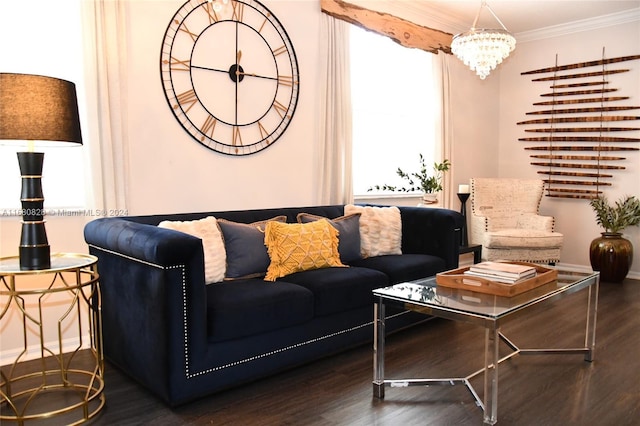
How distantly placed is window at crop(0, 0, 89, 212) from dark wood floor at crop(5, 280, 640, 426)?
3.59ft

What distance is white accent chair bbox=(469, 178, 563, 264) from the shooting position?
16.4ft

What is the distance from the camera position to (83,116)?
2941 mm

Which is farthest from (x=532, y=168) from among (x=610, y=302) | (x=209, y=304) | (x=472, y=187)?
(x=209, y=304)

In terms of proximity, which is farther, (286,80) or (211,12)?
(286,80)

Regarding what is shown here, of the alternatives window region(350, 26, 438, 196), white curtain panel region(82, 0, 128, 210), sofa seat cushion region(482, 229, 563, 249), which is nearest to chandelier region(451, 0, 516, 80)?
window region(350, 26, 438, 196)

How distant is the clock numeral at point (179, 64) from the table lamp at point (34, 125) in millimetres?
1118

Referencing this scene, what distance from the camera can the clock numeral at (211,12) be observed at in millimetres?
3436

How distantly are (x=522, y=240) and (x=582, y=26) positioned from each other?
253 cm

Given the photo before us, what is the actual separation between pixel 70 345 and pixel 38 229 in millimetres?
1120

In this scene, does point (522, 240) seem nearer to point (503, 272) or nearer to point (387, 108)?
point (387, 108)

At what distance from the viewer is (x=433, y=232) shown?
12.6ft

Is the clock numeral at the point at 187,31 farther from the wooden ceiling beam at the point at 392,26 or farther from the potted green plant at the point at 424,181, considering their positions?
the potted green plant at the point at 424,181

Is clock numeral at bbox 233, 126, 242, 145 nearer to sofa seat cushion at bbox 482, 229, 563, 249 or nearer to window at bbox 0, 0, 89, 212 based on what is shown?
window at bbox 0, 0, 89, 212

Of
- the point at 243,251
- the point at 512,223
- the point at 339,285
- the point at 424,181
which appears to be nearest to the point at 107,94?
the point at 243,251
